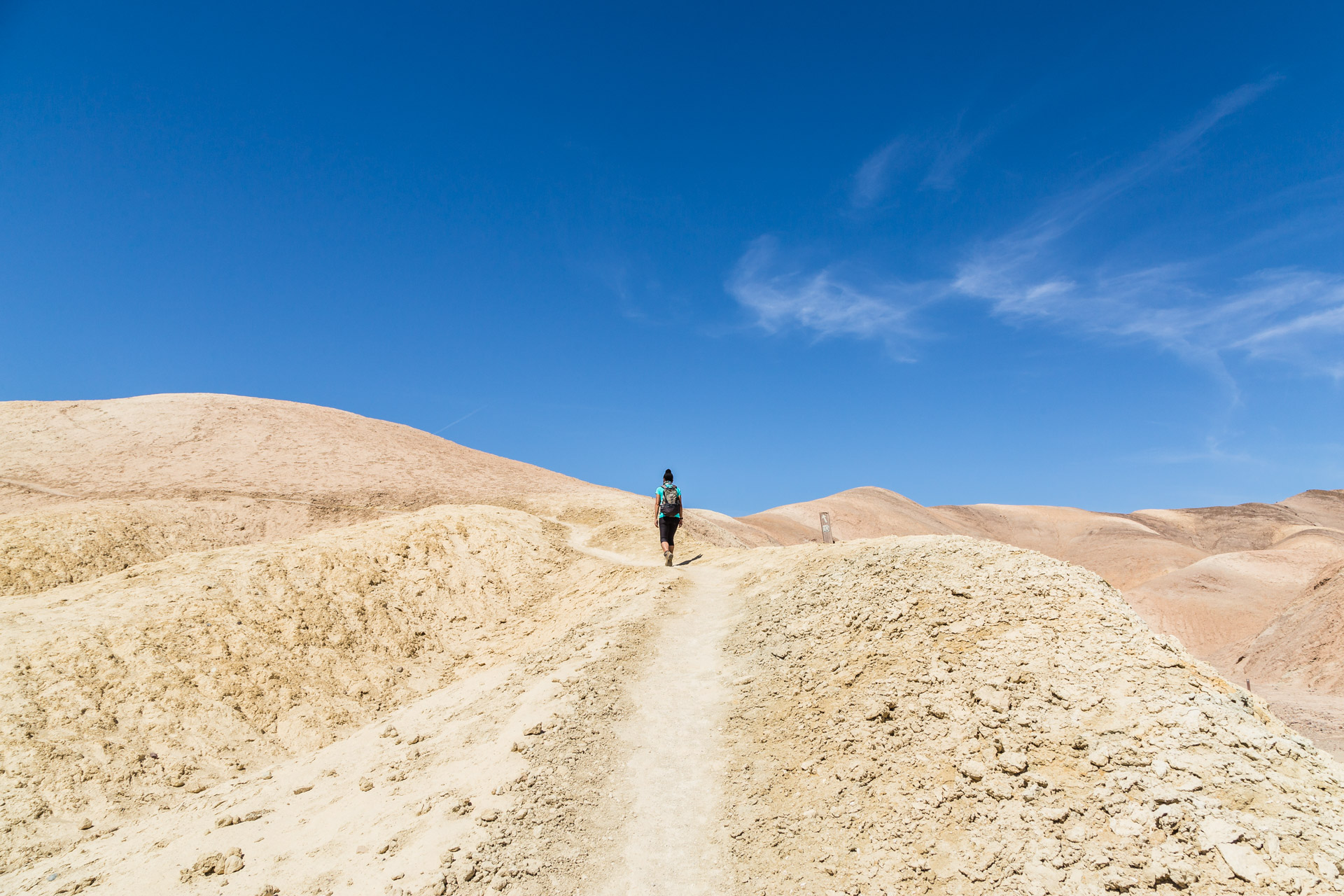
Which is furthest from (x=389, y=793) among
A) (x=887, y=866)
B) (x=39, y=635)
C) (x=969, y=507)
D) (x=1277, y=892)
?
(x=969, y=507)

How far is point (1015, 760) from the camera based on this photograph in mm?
5762

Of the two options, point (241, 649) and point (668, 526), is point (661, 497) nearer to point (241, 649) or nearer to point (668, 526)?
point (668, 526)

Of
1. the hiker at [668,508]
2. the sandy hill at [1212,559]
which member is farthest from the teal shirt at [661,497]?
the sandy hill at [1212,559]

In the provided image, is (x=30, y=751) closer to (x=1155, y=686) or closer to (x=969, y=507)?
(x=1155, y=686)

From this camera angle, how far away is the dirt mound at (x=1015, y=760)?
15.2ft

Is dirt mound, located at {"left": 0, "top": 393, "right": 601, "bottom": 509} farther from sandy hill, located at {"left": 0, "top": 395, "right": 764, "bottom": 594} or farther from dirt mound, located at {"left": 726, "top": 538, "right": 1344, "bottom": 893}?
dirt mound, located at {"left": 726, "top": 538, "right": 1344, "bottom": 893}

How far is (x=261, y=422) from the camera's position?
39.3m

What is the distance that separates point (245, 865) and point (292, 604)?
8.99m

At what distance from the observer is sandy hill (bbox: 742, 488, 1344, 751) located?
21281 millimetres

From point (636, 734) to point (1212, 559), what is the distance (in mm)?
52769

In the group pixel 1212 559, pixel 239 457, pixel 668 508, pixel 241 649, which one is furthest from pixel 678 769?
pixel 1212 559

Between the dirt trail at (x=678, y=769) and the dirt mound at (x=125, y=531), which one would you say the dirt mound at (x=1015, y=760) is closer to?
the dirt trail at (x=678, y=769)

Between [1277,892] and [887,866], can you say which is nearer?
[1277,892]

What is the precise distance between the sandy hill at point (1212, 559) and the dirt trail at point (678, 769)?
10.5 meters
